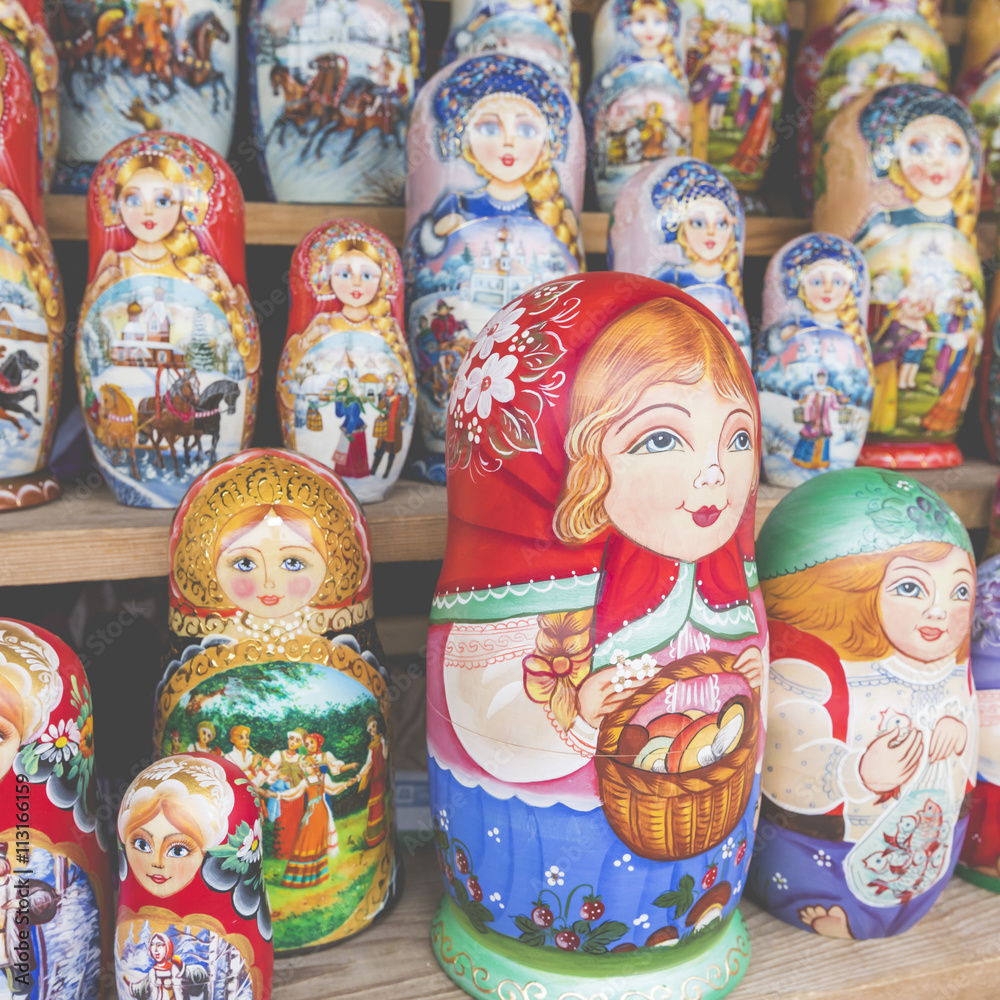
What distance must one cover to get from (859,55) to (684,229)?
0.75 m

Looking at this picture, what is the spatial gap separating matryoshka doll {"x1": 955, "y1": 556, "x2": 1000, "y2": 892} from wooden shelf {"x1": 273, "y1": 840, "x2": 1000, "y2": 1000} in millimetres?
71

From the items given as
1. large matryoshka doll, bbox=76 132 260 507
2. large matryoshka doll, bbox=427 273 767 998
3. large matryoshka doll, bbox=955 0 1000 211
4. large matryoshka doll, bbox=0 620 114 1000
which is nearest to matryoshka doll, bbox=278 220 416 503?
large matryoshka doll, bbox=76 132 260 507

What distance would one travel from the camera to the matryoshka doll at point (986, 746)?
1218 millimetres

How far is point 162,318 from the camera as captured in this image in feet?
4.01

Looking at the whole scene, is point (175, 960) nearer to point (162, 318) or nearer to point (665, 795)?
point (665, 795)

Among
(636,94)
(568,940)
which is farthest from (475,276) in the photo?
(568,940)

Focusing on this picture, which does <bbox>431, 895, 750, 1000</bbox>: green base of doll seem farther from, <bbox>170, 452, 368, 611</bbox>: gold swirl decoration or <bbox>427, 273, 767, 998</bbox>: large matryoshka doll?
<bbox>170, 452, 368, 611</bbox>: gold swirl decoration

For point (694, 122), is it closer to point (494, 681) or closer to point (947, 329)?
point (947, 329)

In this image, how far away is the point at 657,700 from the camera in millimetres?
887

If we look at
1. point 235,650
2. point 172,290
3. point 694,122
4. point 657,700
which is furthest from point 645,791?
point 694,122

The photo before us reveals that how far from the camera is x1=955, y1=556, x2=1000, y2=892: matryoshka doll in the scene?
47.9 inches

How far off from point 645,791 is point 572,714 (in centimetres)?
10

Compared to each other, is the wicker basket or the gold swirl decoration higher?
the gold swirl decoration

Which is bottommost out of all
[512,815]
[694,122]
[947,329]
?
[512,815]
